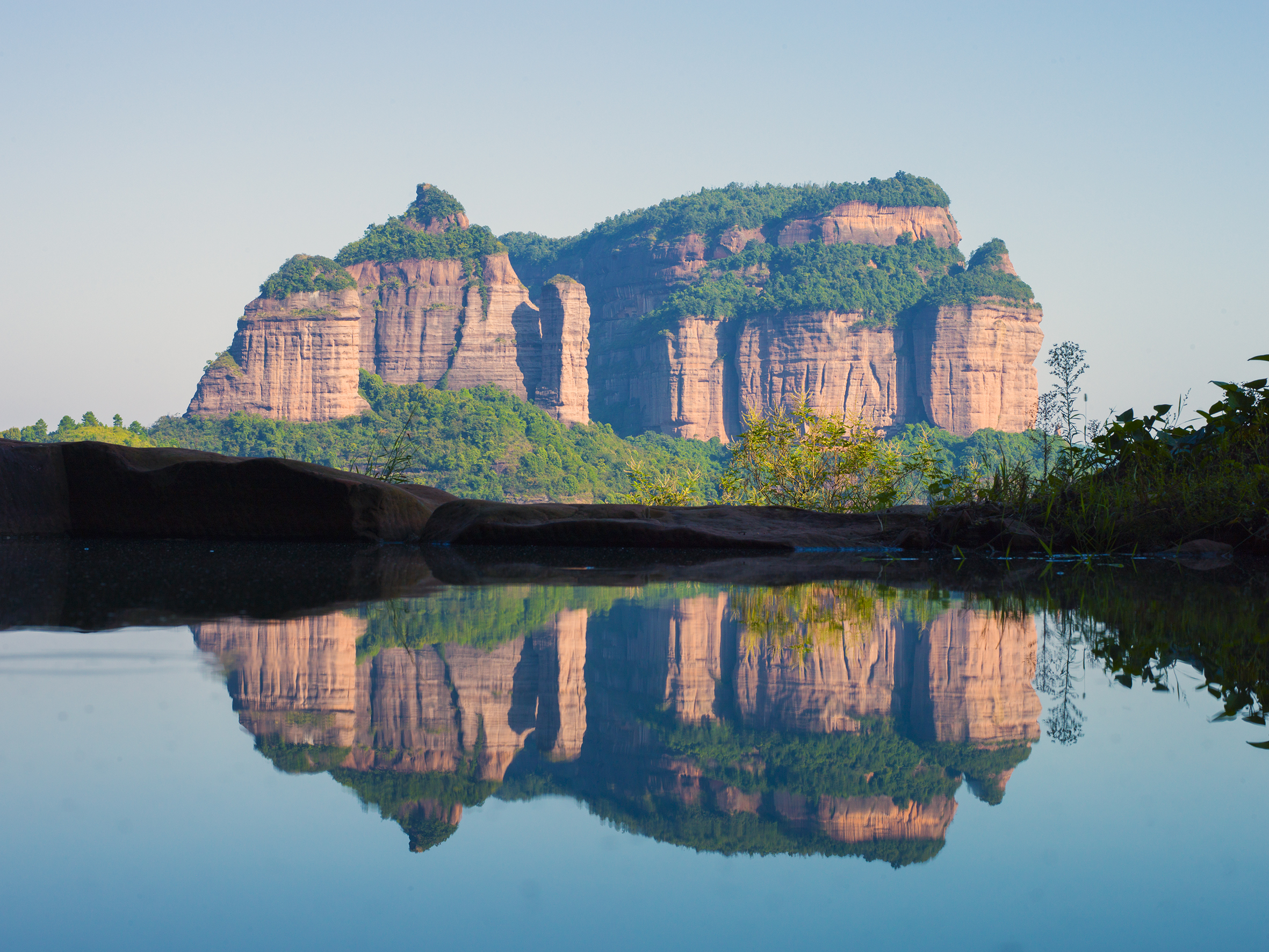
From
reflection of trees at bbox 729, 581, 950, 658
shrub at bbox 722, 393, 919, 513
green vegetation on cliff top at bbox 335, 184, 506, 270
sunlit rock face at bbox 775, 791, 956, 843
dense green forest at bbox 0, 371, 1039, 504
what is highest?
green vegetation on cliff top at bbox 335, 184, 506, 270

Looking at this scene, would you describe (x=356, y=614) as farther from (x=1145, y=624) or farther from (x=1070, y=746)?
(x=1145, y=624)

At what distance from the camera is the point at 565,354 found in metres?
80.7

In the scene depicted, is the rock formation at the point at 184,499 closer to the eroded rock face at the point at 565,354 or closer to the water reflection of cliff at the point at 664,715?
the water reflection of cliff at the point at 664,715

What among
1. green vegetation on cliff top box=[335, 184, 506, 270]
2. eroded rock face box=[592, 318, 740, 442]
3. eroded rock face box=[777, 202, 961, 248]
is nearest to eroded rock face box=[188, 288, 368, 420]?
green vegetation on cliff top box=[335, 184, 506, 270]

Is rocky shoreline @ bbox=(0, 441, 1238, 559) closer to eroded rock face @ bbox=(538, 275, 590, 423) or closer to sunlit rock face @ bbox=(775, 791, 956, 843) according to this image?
sunlit rock face @ bbox=(775, 791, 956, 843)

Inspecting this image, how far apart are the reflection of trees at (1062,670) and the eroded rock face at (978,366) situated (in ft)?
264

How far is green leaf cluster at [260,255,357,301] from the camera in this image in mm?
76125

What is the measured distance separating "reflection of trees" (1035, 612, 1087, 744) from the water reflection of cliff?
0.04 metres

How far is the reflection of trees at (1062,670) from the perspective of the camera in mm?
1453

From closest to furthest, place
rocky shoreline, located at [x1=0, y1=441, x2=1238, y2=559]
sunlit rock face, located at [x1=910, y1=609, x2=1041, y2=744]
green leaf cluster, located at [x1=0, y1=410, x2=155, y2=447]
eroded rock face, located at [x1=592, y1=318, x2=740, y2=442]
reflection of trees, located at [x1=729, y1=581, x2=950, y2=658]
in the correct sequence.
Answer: sunlit rock face, located at [x1=910, y1=609, x2=1041, y2=744], reflection of trees, located at [x1=729, y1=581, x2=950, y2=658], rocky shoreline, located at [x1=0, y1=441, x2=1238, y2=559], green leaf cluster, located at [x1=0, y1=410, x2=155, y2=447], eroded rock face, located at [x1=592, y1=318, x2=740, y2=442]

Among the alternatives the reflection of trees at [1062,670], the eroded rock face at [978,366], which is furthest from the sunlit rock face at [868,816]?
the eroded rock face at [978,366]

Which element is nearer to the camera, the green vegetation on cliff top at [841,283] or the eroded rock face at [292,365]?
the eroded rock face at [292,365]

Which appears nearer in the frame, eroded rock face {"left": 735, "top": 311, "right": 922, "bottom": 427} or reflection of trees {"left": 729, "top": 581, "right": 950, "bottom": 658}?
reflection of trees {"left": 729, "top": 581, "right": 950, "bottom": 658}

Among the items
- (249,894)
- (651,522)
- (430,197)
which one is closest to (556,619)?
(249,894)
